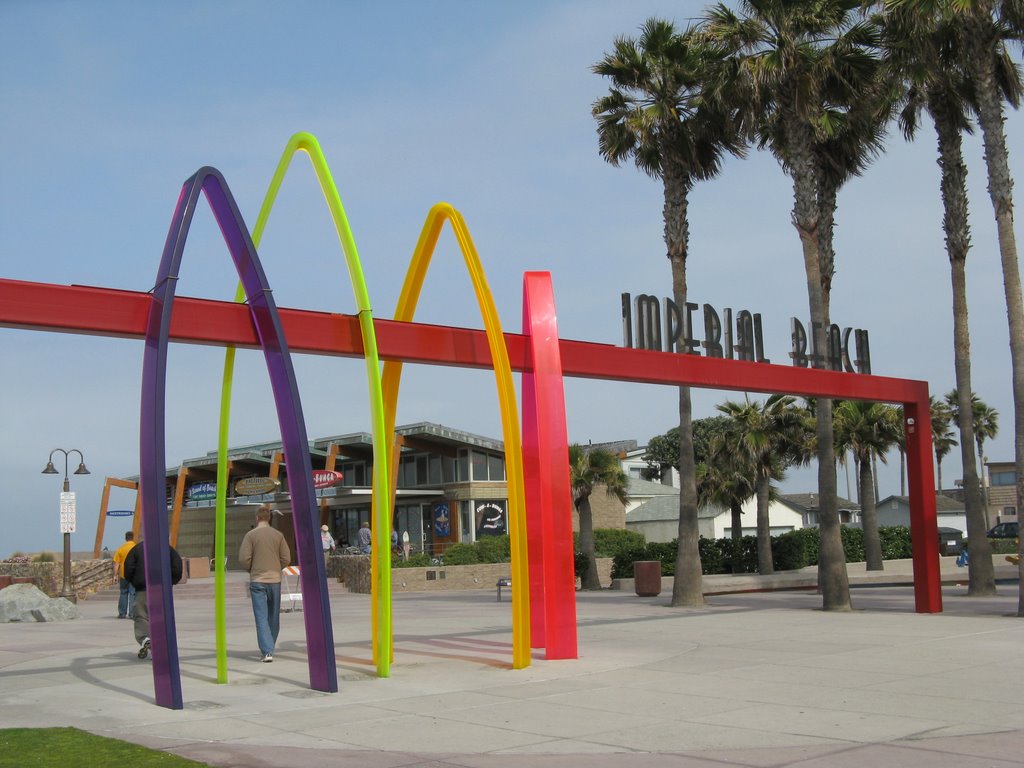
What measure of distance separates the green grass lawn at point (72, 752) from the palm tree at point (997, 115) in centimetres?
1549

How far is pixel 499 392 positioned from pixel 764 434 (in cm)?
2827

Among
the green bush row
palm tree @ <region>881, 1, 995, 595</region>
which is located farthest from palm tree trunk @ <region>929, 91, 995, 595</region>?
the green bush row

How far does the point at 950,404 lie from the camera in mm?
68000

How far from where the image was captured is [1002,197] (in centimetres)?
1928

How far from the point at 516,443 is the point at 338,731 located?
465 cm

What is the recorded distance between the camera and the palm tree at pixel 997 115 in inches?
725

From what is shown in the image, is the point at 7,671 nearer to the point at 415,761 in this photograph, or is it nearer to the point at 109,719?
the point at 109,719

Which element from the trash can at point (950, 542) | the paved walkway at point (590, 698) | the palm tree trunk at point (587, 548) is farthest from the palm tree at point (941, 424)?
the paved walkway at point (590, 698)

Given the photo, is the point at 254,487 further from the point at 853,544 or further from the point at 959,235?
the point at 959,235

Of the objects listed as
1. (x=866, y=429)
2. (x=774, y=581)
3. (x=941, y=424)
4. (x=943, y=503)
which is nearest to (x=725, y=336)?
(x=774, y=581)

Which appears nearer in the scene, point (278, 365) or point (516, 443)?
point (278, 365)

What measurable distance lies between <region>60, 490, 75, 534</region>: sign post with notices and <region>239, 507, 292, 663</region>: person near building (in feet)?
56.1

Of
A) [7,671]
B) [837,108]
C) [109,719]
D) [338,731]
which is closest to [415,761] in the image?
[338,731]

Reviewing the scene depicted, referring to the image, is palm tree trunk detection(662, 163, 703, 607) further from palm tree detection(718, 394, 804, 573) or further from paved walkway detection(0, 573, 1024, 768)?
palm tree detection(718, 394, 804, 573)
